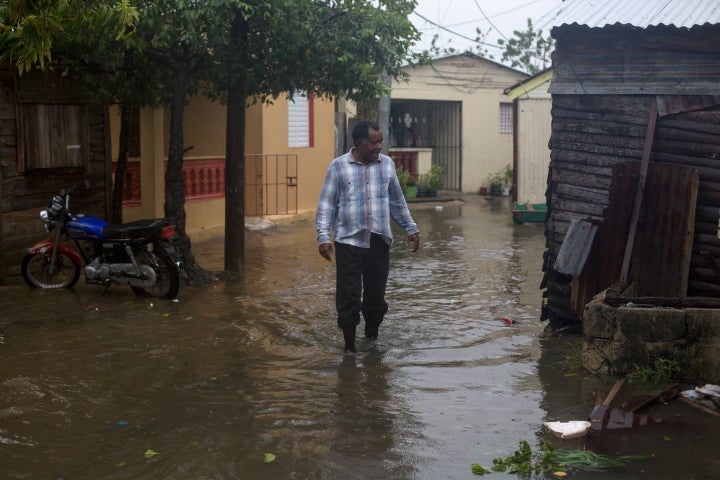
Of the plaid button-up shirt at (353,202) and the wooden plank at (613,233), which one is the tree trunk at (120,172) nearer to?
the plaid button-up shirt at (353,202)

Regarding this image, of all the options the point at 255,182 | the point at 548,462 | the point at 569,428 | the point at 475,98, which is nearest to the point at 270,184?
the point at 255,182

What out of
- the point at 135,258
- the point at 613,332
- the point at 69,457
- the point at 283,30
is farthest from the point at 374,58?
the point at 69,457

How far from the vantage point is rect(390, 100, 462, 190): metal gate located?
95.0 ft

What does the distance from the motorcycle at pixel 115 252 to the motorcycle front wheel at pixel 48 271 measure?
1cm

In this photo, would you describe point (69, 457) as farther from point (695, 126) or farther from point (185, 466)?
point (695, 126)

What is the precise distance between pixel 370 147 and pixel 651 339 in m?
2.72

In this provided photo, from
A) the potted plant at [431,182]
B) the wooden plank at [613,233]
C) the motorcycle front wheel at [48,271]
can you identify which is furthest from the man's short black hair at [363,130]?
the potted plant at [431,182]

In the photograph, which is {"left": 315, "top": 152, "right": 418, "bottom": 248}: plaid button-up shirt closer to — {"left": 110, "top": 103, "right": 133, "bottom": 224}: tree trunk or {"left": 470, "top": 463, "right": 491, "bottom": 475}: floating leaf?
{"left": 470, "top": 463, "right": 491, "bottom": 475}: floating leaf

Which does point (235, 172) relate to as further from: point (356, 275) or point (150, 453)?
point (150, 453)

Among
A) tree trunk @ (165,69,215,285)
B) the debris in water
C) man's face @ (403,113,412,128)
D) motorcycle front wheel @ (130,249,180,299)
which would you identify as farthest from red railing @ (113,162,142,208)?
man's face @ (403,113,412,128)

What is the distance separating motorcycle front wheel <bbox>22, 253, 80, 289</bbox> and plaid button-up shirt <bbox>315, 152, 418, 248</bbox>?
14.6ft

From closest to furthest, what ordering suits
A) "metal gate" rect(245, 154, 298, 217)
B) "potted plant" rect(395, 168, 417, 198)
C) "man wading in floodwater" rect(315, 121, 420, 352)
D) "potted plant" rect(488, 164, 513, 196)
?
1. "man wading in floodwater" rect(315, 121, 420, 352)
2. "metal gate" rect(245, 154, 298, 217)
3. "potted plant" rect(395, 168, 417, 198)
4. "potted plant" rect(488, 164, 513, 196)

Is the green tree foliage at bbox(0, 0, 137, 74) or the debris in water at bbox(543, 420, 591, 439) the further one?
the green tree foliage at bbox(0, 0, 137, 74)

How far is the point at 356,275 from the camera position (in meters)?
7.84
